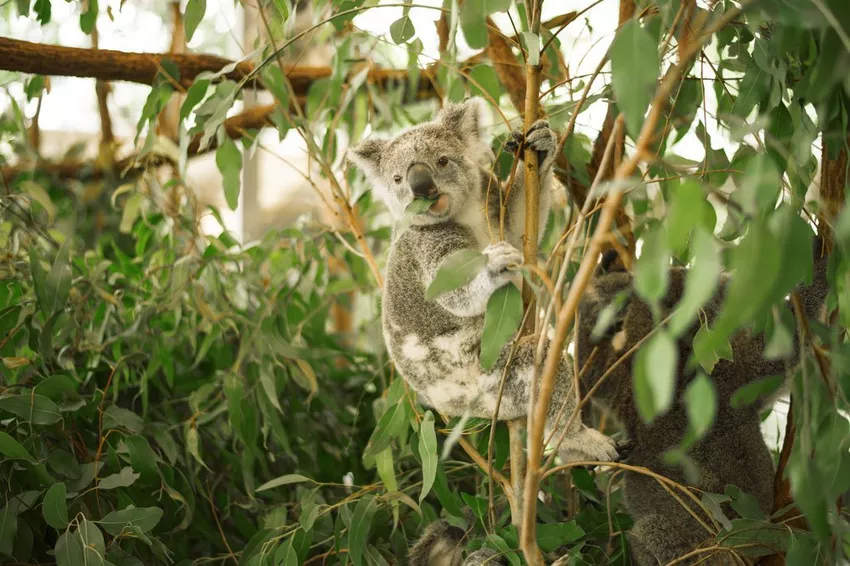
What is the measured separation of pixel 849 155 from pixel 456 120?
1.09 metres

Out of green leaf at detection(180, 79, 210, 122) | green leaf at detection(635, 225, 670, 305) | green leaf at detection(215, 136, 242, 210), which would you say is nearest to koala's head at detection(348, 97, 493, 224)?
green leaf at detection(215, 136, 242, 210)

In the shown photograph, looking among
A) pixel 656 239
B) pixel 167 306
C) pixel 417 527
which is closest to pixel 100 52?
pixel 167 306

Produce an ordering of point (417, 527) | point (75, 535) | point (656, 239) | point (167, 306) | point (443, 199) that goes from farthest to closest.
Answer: point (167, 306), point (417, 527), point (443, 199), point (75, 535), point (656, 239)

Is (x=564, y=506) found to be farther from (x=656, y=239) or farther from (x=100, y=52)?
(x=100, y=52)

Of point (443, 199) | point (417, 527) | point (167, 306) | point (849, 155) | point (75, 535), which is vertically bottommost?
point (417, 527)

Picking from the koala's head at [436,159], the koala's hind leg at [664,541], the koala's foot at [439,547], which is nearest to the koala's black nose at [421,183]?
the koala's head at [436,159]

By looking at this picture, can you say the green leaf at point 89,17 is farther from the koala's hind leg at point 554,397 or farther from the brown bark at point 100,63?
the koala's hind leg at point 554,397

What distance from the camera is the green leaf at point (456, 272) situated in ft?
3.60

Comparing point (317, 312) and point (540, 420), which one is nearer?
point (540, 420)

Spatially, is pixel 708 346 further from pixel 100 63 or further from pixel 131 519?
pixel 100 63

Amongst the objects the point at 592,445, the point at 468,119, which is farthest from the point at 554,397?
the point at 468,119

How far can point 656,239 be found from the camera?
76cm

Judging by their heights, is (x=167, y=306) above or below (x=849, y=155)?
below

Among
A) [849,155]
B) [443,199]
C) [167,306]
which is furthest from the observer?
[167,306]
